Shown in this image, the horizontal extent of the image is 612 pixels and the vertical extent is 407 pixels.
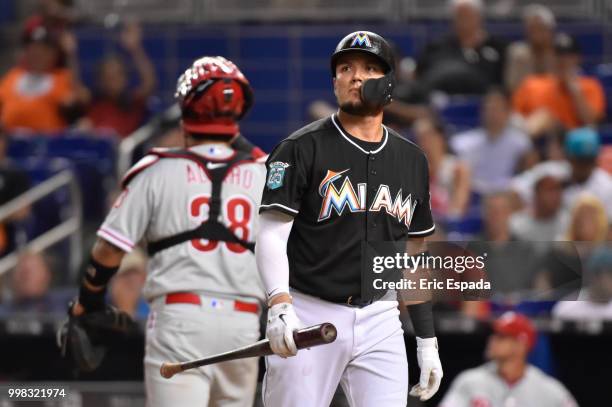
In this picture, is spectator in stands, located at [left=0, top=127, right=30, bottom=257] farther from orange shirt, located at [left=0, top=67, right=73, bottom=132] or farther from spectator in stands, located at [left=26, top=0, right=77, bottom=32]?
spectator in stands, located at [left=26, top=0, right=77, bottom=32]

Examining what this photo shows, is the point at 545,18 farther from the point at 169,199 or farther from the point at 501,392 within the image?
the point at 169,199

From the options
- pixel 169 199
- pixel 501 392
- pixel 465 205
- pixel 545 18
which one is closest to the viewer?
pixel 169 199

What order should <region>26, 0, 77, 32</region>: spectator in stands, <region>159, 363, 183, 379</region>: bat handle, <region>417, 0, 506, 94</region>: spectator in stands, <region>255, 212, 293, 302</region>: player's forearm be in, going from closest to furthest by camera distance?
<region>255, 212, 293, 302</region>: player's forearm
<region>159, 363, 183, 379</region>: bat handle
<region>417, 0, 506, 94</region>: spectator in stands
<region>26, 0, 77, 32</region>: spectator in stands

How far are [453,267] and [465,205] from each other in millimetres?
5186

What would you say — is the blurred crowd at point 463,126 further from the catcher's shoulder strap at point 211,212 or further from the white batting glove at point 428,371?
the white batting glove at point 428,371

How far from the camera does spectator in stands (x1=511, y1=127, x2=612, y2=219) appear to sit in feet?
31.4

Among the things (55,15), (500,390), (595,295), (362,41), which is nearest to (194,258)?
(362,41)

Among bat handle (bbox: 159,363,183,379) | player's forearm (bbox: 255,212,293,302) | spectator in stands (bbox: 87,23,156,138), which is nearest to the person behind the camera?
player's forearm (bbox: 255,212,293,302)

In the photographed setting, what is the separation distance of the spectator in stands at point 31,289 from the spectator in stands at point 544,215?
131 inches

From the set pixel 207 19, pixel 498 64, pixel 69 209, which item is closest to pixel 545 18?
pixel 498 64

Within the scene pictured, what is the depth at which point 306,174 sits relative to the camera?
4.67 meters

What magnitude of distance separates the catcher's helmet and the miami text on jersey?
3.75 ft

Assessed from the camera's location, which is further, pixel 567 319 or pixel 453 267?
pixel 567 319

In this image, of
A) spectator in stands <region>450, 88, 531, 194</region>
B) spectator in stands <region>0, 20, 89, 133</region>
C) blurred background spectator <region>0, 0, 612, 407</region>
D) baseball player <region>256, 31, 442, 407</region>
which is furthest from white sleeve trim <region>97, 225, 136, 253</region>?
spectator in stands <region>0, 20, 89, 133</region>
